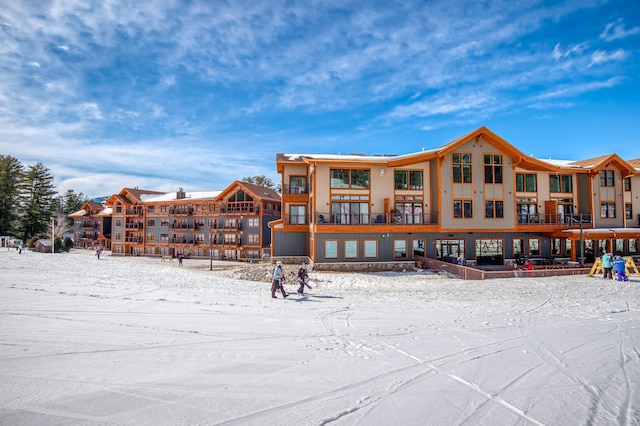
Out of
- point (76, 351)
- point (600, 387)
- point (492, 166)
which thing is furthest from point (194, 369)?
point (492, 166)

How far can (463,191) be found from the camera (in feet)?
90.9

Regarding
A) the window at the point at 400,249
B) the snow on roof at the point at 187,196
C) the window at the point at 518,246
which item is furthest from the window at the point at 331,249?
the snow on roof at the point at 187,196

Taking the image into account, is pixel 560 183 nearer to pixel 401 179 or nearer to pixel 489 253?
pixel 489 253

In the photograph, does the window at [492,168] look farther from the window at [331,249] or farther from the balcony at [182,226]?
the balcony at [182,226]

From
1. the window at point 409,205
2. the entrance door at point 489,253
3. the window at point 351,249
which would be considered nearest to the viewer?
the window at point 351,249

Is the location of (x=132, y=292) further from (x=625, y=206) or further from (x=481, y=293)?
(x=625, y=206)

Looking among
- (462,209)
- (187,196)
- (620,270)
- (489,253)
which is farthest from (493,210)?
(187,196)

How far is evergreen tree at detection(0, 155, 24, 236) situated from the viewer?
64.4 metres

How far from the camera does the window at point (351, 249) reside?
26828 mm

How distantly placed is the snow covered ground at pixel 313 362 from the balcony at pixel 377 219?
46.5 ft

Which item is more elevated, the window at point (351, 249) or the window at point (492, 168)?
the window at point (492, 168)

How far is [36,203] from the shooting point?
6788cm

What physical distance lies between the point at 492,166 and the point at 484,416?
89.1 ft

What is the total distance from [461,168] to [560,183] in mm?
11135
